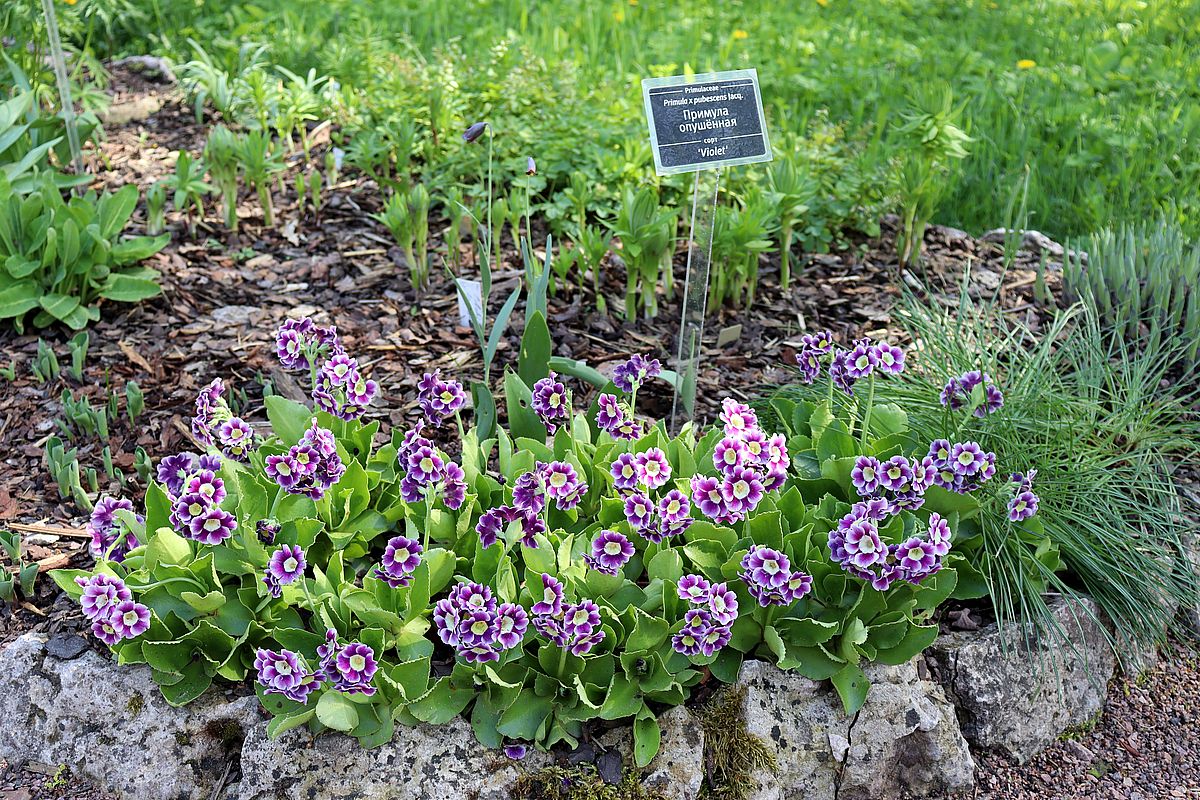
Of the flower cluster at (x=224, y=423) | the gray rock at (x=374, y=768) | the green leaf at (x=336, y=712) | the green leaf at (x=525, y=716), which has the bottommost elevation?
the gray rock at (x=374, y=768)

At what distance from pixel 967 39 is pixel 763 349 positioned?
4.14 meters

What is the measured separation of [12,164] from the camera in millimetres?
3771

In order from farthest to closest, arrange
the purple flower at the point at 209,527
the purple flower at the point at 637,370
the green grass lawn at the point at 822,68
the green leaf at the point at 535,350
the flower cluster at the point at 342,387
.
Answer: the green grass lawn at the point at 822,68 < the green leaf at the point at 535,350 < the purple flower at the point at 637,370 < the flower cluster at the point at 342,387 < the purple flower at the point at 209,527

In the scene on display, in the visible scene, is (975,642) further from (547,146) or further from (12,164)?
(12,164)

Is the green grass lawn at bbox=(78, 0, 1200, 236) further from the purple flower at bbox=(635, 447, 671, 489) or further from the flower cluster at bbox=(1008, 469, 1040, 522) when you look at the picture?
the flower cluster at bbox=(1008, 469, 1040, 522)

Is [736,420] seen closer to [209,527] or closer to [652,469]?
[652,469]

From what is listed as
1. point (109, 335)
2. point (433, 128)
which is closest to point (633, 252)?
point (433, 128)

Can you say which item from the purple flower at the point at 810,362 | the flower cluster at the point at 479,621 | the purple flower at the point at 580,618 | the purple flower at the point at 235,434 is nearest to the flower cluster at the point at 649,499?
the purple flower at the point at 580,618

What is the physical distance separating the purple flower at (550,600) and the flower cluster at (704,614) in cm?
24

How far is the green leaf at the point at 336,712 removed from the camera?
2018 millimetres

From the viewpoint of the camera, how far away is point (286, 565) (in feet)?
6.81

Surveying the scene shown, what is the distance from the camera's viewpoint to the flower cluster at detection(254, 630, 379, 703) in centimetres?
198

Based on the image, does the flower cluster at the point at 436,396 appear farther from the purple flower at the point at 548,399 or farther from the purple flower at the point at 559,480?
the purple flower at the point at 559,480

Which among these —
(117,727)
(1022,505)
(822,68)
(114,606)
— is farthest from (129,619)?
(822,68)
